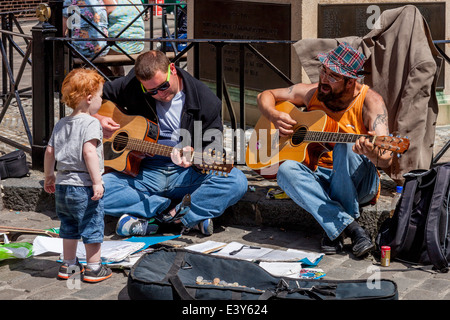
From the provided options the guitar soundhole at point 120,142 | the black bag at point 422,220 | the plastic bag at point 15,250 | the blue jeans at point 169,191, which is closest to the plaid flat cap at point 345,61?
the black bag at point 422,220

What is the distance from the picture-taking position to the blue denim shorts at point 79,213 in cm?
443

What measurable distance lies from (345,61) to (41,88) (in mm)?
2484

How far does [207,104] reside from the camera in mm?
5430

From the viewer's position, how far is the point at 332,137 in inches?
197

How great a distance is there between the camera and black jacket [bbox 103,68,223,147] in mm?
5402

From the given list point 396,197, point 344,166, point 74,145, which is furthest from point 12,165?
point 396,197

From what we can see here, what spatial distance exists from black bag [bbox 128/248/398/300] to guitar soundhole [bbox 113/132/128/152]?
123 centimetres

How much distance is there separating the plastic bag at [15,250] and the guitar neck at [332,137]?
1.91m

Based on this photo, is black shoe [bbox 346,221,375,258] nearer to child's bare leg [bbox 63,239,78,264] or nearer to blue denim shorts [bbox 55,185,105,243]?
blue denim shorts [bbox 55,185,105,243]

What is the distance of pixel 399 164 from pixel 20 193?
2.81 meters

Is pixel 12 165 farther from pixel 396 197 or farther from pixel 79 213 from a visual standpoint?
pixel 396 197

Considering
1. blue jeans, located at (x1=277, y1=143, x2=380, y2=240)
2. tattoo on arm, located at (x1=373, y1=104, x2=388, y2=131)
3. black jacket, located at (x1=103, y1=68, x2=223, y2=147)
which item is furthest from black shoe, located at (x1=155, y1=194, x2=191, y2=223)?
tattoo on arm, located at (x1=373, y1=104, x2=388, y2=131)

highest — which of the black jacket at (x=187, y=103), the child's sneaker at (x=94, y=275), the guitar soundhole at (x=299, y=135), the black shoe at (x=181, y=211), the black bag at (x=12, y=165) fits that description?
the black jacket at (x=187, y=103)

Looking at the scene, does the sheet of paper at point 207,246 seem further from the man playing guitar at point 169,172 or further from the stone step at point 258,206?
the stone step at point 258,206
